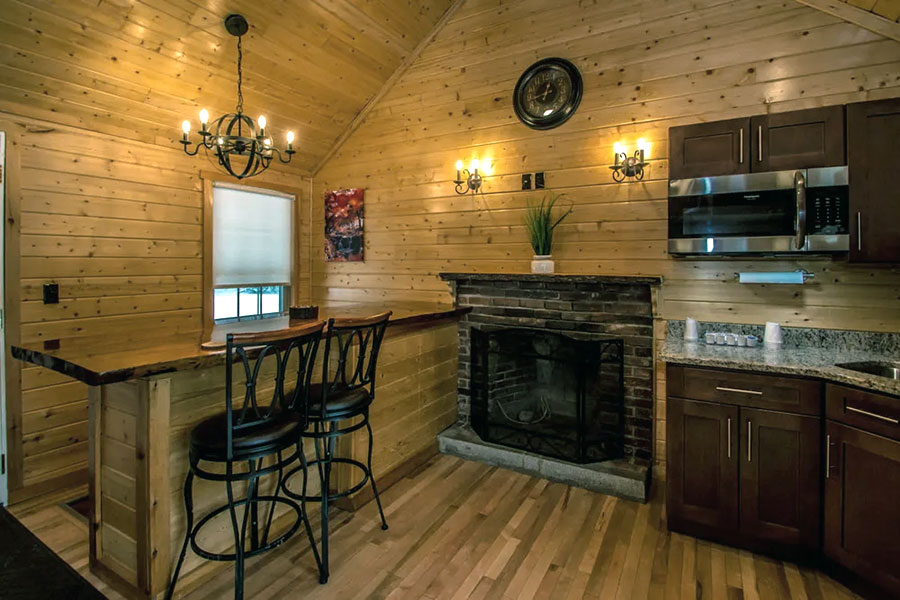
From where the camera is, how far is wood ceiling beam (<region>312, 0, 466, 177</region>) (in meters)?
3.95

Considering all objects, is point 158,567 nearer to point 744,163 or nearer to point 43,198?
point 43,198

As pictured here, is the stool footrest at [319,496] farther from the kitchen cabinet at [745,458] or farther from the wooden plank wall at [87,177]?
the kitchen cabinet at [745,458]

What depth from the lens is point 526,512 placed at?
9.20ft

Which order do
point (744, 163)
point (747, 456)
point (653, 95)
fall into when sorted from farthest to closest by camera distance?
point (653, 95) → point (744, 163) → point (747, 456)

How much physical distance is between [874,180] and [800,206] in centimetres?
31

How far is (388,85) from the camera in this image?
4.27 m

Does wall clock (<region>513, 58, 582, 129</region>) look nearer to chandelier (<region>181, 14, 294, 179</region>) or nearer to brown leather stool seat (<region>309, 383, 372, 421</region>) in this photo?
chandelier (<region>181, 14, 294, 179</region>)

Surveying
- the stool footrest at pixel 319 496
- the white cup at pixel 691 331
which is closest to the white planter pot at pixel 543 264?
the white cup at pixel 691 331

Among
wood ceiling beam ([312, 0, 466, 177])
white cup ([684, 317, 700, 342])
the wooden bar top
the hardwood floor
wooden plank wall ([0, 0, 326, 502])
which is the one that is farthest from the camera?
wood ceiling beam ([312, 0, 466, 177])

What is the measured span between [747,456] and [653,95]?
2.27m

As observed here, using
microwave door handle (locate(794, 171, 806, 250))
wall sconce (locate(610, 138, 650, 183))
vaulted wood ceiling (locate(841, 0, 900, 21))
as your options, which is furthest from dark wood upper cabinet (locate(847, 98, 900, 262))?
wall sconce (locate(610, 138, 650, 183))

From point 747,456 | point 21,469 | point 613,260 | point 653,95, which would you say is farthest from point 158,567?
point 653,95

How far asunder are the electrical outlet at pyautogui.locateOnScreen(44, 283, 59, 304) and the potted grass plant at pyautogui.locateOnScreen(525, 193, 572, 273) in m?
3.16

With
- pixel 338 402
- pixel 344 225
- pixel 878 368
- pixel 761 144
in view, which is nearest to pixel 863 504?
pixel 878 368
